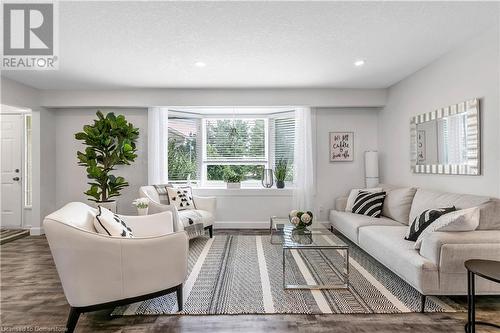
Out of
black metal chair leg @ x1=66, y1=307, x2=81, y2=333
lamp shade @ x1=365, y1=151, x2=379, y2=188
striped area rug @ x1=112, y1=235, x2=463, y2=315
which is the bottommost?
striped area rug @ x1=112, y1=235, x2=463, y2=315

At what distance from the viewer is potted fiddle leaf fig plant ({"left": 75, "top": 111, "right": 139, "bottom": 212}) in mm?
4254

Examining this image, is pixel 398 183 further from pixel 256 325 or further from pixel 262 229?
pixel 256 325

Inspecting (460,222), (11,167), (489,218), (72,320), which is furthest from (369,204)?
(11,167)

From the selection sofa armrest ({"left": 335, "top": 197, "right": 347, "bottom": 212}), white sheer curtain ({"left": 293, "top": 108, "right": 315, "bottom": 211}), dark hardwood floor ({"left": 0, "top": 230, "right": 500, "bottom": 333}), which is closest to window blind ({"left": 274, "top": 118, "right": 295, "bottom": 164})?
white sheer curtain ({"left": 293, "top": 108, "right": 315, "bottom": 211})

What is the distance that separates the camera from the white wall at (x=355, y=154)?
505 centimetres

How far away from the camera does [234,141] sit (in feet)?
18.2

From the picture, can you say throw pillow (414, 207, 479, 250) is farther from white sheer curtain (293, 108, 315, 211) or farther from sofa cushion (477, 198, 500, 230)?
white sheer curtain (293, 108, 315, 211)

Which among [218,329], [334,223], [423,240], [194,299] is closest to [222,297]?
[194,299]

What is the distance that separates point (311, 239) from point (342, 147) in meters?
2.61

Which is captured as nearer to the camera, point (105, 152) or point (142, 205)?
point (142, 205)

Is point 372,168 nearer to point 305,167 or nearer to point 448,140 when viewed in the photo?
point 305,167

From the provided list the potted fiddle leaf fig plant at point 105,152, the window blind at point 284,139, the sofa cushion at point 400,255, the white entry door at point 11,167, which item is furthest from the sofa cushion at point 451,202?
the white entry door at point 11,167

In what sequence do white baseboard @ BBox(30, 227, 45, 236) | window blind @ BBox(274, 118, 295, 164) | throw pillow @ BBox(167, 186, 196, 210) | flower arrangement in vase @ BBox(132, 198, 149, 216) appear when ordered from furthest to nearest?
window blind @ BBox(274, 118, 295, 164)
white baseboard @ BBox(30, 227, 45, 236)
throw pillow @ BBox(167, 186, 196, 210)
flower arrangement in vase @ BBox(132, 198, 149, 216)

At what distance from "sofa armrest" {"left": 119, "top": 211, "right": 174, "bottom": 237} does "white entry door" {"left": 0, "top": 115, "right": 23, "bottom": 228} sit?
372 cm
